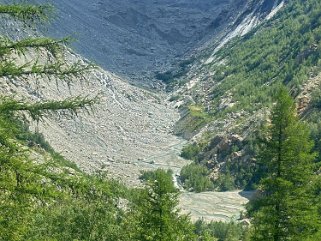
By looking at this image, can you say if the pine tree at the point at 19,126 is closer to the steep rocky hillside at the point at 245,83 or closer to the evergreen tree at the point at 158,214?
the evergreen tree at the point at 158,214

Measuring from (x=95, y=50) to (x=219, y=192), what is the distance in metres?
115

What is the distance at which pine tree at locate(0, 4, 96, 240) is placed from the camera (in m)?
9.94

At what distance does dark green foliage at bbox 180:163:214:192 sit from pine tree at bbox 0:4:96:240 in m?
64.7

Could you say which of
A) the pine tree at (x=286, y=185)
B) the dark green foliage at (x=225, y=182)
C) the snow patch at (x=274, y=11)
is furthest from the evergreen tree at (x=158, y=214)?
the snow patch at (x=274, y=11)

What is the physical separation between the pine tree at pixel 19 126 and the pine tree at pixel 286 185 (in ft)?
33.4

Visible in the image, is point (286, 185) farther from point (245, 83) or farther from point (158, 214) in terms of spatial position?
point (245, 83)

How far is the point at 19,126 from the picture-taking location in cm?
1100

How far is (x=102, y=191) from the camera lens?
33.6 feet

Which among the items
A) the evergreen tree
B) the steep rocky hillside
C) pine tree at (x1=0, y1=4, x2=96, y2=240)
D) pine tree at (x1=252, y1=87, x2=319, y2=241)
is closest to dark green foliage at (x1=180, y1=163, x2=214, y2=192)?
the steep rocky hillside

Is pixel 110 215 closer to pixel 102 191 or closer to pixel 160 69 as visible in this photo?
pixel 102 191

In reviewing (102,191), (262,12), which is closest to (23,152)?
(102,191)

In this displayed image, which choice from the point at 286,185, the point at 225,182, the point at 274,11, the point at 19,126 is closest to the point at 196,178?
the point at 225,182

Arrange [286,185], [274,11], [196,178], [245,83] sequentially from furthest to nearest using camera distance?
[274,11] < [245,83] < [196,178] < [286,185]

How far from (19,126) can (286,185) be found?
1131cm
